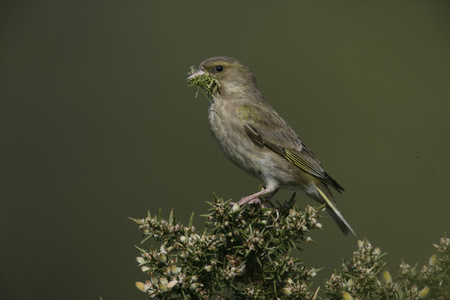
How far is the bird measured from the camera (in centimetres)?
437

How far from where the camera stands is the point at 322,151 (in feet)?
20.6

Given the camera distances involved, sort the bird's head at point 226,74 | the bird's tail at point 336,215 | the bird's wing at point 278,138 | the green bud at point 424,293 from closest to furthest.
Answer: the green bud at point 424,293 → the bird's tail at point 336,215 → the bird's wing at point 278,138 → the bird's head at point 226,74

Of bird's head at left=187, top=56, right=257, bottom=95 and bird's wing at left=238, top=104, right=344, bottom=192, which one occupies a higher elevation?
bird's head at left=187, top=56, right=257, bottom=95

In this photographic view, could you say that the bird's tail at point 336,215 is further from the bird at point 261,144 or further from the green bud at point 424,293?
the green bud at point 424,293

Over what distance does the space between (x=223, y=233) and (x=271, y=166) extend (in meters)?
1.76

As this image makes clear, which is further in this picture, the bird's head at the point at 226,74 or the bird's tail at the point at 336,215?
the bird's head at the point at 226,74

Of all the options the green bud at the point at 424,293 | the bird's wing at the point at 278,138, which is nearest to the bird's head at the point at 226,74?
the bird's wing at the point at 278,138

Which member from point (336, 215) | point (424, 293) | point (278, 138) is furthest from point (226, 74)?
point (424, 293)

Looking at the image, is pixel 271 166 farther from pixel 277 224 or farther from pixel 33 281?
pixel 33 281

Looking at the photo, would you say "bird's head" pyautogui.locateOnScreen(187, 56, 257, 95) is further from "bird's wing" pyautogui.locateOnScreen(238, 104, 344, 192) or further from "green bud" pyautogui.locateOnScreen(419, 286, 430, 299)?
"green bud" pyautogui.locateOnScreen(419, 286, 430, 299)

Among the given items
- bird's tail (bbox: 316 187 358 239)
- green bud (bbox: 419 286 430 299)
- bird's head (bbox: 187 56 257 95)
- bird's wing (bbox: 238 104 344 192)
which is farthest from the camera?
bird's head (bbox: 187 56 257 95)

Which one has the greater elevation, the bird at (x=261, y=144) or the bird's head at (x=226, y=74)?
the bird's head at (x=226, y=74)

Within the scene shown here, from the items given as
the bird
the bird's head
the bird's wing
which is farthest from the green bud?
the bird's head

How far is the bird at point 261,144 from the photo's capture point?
4367 millimetres
